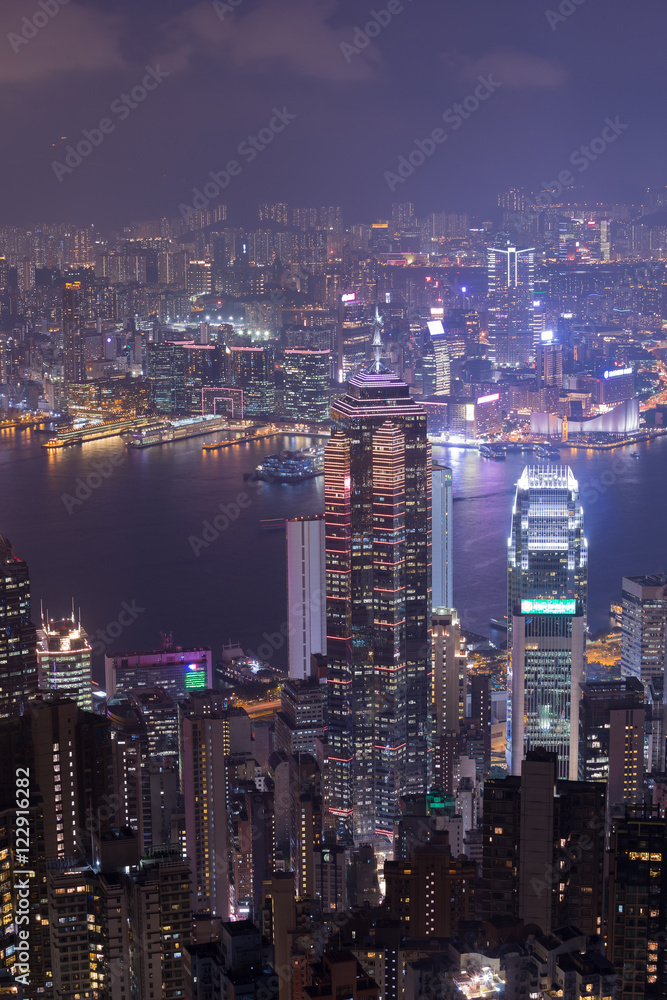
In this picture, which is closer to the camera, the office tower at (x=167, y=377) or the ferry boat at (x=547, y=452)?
the ferry boat at (x=547, y=452)

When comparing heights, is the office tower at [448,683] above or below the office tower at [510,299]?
below

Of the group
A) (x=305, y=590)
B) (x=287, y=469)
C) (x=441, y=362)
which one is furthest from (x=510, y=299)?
(x=305, y=590)

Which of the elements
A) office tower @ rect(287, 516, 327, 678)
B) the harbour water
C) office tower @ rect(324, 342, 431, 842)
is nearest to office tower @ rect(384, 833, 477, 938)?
office tower @ rect(324, 342, 431, 842)

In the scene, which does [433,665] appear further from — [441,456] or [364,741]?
[441,456]

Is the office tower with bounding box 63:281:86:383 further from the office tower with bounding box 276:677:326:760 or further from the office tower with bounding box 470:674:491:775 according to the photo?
the office tower with bounding box 470:674:491:775

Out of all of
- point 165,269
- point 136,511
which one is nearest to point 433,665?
point 136,511

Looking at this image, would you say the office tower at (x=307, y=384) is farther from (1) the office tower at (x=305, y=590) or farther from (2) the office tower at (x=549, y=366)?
(1) the office tower at (x=305, y=590)

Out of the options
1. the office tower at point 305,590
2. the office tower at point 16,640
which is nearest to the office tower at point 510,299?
the office tower at point 305,590

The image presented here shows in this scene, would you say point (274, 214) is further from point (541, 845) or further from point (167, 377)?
point (541, 845)
